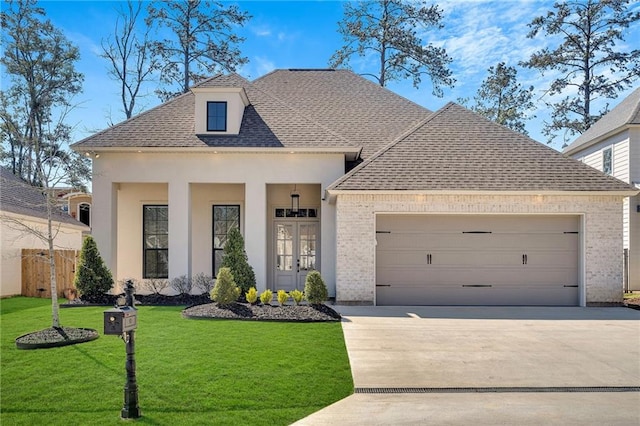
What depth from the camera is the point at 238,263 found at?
41.9ft

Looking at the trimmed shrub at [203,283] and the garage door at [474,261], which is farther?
the trimmed shrub at [203,283]

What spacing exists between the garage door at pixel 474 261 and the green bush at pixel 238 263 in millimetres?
3446

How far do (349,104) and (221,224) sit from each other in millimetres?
6471

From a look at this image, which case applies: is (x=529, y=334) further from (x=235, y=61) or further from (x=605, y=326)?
(x=235, y=61)

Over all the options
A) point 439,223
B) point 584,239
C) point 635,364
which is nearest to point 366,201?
point 439,223

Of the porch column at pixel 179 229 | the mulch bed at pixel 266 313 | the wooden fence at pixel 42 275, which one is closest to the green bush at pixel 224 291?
the mulch bed at pixel 266 313

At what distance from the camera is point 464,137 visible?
46.6 feet

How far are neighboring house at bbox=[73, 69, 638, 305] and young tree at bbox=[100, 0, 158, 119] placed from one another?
1248 cm

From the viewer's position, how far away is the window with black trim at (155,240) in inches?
592

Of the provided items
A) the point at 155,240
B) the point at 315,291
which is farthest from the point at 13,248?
the point at 315,291

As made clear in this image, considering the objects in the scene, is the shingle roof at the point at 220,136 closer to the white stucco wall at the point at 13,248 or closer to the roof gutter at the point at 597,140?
the white stucco wall at the point at 13,248

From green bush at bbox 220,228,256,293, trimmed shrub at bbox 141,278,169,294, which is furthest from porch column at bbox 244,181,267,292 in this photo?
trimmed shrub at bbox 141,278,169,294

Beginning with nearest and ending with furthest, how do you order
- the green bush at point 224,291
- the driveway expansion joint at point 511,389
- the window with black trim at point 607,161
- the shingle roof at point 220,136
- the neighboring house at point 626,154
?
the driveway expansion joint at point 511,389
the green bush at point 224,291
the shingle roof at point 220,136
the neighboring house at point 626,154
the window with black trim at point 607,161

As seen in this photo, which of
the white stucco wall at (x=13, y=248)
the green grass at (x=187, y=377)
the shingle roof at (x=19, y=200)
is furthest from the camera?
the shingle roof at (x=19, y=200)
